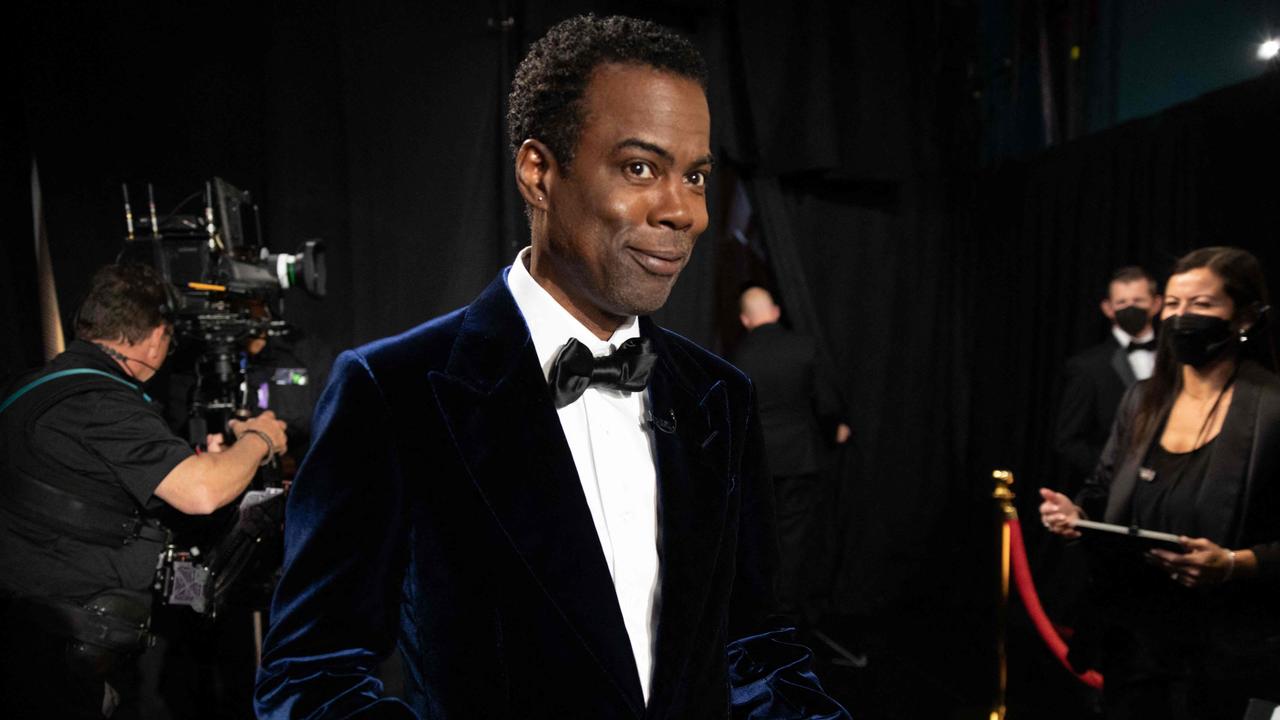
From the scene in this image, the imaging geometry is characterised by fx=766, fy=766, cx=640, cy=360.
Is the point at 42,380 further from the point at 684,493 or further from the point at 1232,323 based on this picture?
the point at 1232,323

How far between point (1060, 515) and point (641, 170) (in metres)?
2.06

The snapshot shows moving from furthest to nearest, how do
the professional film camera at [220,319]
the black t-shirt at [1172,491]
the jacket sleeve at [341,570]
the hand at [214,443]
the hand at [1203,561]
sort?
the hand at [214,443] < the professional film camera at [220,319] < the black t-shirt at [1172,491] < the hand at [1203,561] < the jacket sleeve at [341,570]

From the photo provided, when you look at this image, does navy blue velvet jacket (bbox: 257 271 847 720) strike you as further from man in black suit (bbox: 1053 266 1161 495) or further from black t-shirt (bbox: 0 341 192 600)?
man in black suit (bbox: 1053 266 1161 495)

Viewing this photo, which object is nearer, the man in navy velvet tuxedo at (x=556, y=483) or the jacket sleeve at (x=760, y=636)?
the man in navy velvet tuxedo at (x=556, y=483)

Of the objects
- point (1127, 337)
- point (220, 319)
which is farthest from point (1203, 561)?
point (220, 319)

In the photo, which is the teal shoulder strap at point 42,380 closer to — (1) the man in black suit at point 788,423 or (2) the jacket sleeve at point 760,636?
(2) the jacket sleeve at point 760,636

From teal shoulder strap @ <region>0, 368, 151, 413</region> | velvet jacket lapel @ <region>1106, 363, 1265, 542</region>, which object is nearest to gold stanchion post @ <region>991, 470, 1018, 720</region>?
velvet jacket lapel @ <region>1106, 363, 1265, 542</region>

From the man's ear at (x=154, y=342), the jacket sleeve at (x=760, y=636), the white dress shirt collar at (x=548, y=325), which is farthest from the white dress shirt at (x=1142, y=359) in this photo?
the man's ear at (x=154, y=342)

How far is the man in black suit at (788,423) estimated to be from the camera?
429 cm

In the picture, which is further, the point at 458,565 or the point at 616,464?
the point at 616,464

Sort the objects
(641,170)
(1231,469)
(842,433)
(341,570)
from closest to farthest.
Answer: (341,570) < (641,170) < (1231,469) < (842,433)

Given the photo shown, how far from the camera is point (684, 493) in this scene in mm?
1085

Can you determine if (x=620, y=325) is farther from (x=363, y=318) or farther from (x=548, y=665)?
(x=363, y=318)

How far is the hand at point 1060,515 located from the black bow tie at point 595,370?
1804mm
